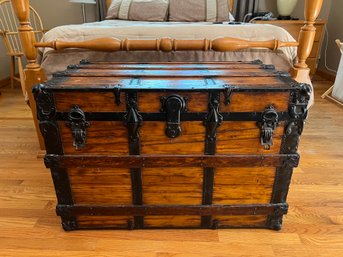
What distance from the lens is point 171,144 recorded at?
3.39 feet

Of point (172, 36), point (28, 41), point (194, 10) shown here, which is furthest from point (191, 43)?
point (194, 10)

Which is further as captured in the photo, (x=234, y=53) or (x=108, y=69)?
(x=234, y=53)

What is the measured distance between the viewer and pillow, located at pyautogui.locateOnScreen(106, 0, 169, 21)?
2.92 metres

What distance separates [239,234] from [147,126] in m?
0.62

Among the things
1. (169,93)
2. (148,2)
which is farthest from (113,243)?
(148,2)

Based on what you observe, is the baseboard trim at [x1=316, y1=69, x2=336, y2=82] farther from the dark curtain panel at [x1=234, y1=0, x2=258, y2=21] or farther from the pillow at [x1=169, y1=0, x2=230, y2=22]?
the pillow at [x1=169, y1=0, x2=230, y2=22]

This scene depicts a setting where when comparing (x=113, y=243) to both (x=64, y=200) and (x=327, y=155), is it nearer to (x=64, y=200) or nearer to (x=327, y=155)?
(x=64, y=200)

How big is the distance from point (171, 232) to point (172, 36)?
1055 mm

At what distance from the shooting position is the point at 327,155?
1.81 meters

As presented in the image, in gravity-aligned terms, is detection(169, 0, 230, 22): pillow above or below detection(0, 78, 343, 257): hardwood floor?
above

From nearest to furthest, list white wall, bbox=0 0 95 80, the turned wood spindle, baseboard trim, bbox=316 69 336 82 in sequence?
the turned wood spindle, baseboard trim, bbox=316 69 336 82, white wall, bbox=0 0 95 80

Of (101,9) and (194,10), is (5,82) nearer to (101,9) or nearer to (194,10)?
(101,9)

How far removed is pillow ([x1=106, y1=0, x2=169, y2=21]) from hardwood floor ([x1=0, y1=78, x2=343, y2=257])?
192 centimetres

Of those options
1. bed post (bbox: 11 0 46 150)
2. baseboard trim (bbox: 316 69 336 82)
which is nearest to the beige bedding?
bed post (bbox: 11 0 46 150)
